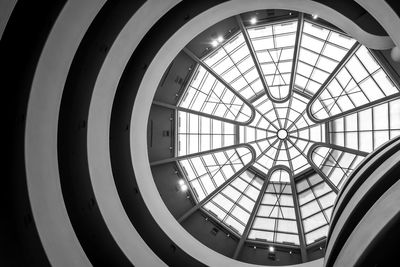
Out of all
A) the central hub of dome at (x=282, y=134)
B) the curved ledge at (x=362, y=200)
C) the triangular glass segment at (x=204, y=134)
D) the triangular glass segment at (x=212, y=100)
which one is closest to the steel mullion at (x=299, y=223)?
the central hub of dome at (x=282, y=134)

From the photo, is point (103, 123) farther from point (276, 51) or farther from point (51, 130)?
point (276, 51)

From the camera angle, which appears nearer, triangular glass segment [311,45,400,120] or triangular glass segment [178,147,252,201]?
triangular glass segment [311,45,400,120]

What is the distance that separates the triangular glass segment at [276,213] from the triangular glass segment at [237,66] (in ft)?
16.7

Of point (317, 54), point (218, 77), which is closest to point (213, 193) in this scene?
point (218, 77)

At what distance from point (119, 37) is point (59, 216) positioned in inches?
249

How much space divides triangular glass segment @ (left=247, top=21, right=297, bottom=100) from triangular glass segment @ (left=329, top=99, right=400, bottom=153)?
3.48 metres

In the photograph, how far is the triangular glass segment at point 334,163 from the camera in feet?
57.5

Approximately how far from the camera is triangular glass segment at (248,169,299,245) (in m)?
18.5

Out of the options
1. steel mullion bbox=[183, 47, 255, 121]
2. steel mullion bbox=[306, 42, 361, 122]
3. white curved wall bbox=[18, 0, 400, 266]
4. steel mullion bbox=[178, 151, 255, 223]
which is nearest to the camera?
white curved wall bbox=[18, 0, 400, 266]

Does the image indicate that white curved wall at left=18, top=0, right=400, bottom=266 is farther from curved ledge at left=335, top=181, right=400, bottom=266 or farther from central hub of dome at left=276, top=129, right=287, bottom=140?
curved ledge at left=335, top=181, right=400, bottom=266

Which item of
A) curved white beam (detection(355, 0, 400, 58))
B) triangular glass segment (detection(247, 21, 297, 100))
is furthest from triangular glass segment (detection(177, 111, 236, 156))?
curved white beam (detection(355, 0, 400, 58))

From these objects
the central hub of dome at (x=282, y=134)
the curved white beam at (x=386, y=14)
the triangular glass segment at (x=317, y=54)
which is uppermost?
the triangular glass segment at (x=317, y=54)

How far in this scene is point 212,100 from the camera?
19516 mm

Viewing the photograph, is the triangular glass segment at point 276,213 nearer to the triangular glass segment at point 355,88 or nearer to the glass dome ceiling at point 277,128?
the glass dome ceiling at point 277,128
